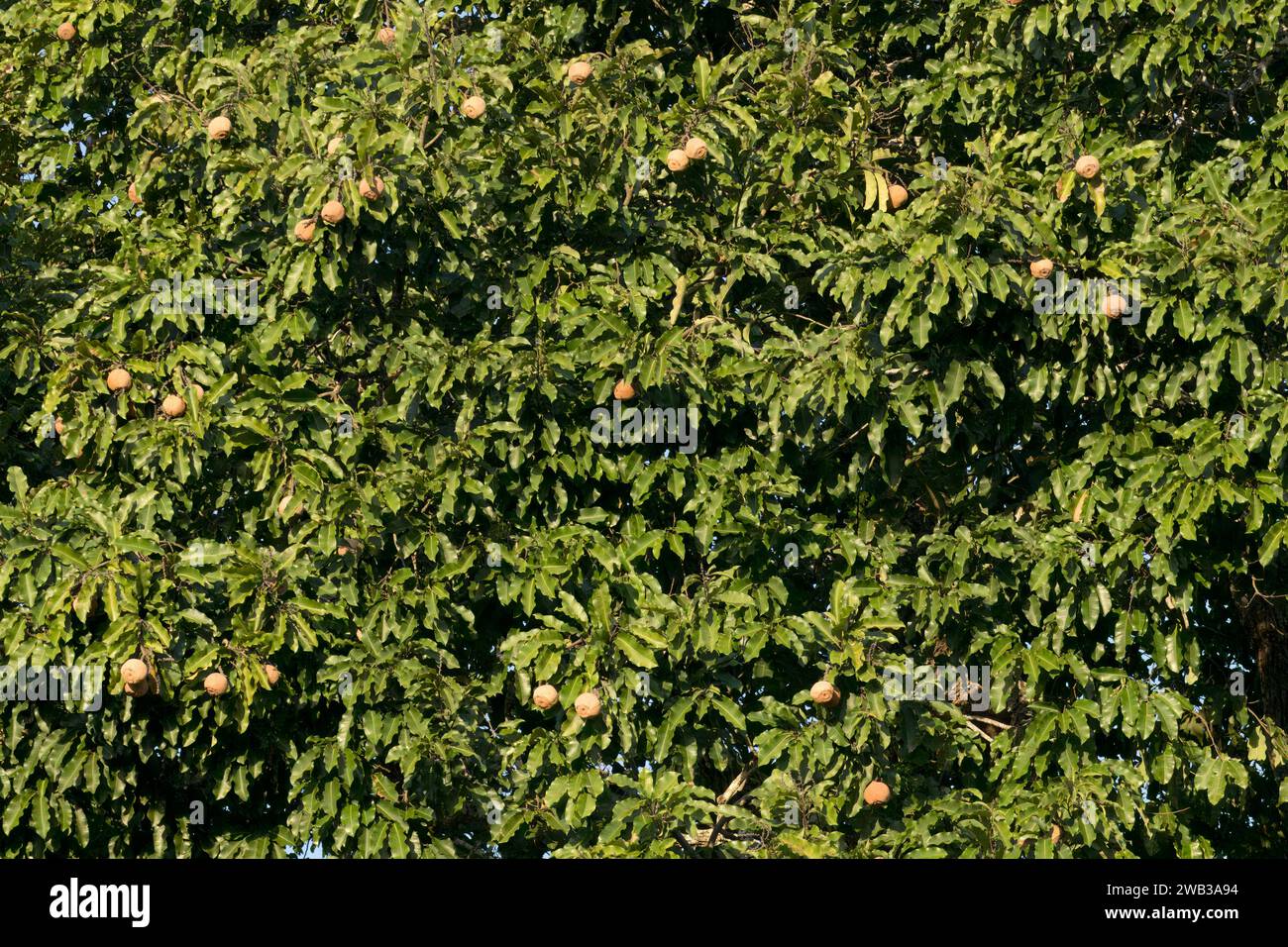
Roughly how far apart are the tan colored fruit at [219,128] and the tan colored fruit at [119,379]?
159 centimetres

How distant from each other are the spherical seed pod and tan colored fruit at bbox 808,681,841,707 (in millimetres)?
4251

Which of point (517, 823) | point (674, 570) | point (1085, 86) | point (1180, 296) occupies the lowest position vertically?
point (517, 823)

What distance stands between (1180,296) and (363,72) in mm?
4888

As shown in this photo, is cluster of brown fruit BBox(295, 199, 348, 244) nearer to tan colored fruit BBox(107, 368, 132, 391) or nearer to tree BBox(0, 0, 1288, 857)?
tree BBox(0, 0, 1288, 857)

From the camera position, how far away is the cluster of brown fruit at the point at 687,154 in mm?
12062

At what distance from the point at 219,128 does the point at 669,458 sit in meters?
3.36

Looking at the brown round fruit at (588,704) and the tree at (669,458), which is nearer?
the brown round fruit at (588,704)

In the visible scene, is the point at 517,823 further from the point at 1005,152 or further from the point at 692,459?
A: the point at 1005,152

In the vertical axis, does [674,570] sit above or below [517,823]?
above

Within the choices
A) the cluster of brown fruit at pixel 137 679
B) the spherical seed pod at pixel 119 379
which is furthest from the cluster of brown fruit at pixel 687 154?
the cluster of brown fruit at pixel 137 679

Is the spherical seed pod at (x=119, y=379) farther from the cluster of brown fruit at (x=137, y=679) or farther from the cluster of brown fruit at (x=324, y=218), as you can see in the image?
the cluster of brown fruit at (x=137, y=679)

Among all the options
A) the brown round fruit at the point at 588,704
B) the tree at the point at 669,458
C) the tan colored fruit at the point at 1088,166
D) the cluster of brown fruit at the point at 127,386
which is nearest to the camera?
the brown round fruit at the point at 588,704

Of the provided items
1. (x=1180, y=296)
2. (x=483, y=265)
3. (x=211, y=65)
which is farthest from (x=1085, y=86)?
(x=211, y=65)

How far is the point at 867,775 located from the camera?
36.9 feet
